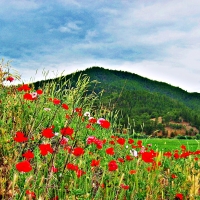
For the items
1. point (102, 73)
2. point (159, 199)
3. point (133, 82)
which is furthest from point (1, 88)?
point (133, 82)

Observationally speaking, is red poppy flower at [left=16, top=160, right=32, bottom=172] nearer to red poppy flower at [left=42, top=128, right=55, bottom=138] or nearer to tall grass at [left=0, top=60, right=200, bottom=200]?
tall grass at [left=0, top=60, right=200, bottom=200]

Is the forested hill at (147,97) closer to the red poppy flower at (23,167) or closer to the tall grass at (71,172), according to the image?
the tall grass at (71,172)

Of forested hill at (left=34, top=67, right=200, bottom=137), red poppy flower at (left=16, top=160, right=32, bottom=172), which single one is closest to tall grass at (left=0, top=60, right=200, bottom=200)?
red poppy flower at (left=16, top=160, right=32, bottom=172)

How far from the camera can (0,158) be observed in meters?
3.80

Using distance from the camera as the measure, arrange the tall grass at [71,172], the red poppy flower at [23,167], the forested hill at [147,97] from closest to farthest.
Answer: the red poppy flower at [23,167] → the tall grass at [71,172] → the forested hill at [147,97]

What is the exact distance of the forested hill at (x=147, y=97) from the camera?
1403 inches

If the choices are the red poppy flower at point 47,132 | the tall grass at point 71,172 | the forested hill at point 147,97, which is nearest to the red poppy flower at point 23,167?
the tall grass at point 71,172

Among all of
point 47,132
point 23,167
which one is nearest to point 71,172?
point 47,132

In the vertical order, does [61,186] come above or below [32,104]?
below

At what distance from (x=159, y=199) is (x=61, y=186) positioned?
125 centimetres

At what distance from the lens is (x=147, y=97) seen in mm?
46531

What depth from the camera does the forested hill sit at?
35625mm

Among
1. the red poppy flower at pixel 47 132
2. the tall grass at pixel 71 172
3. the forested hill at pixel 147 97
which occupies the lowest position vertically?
the tall grass at pixel 71 172

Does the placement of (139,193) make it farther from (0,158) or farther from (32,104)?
(32,104)
